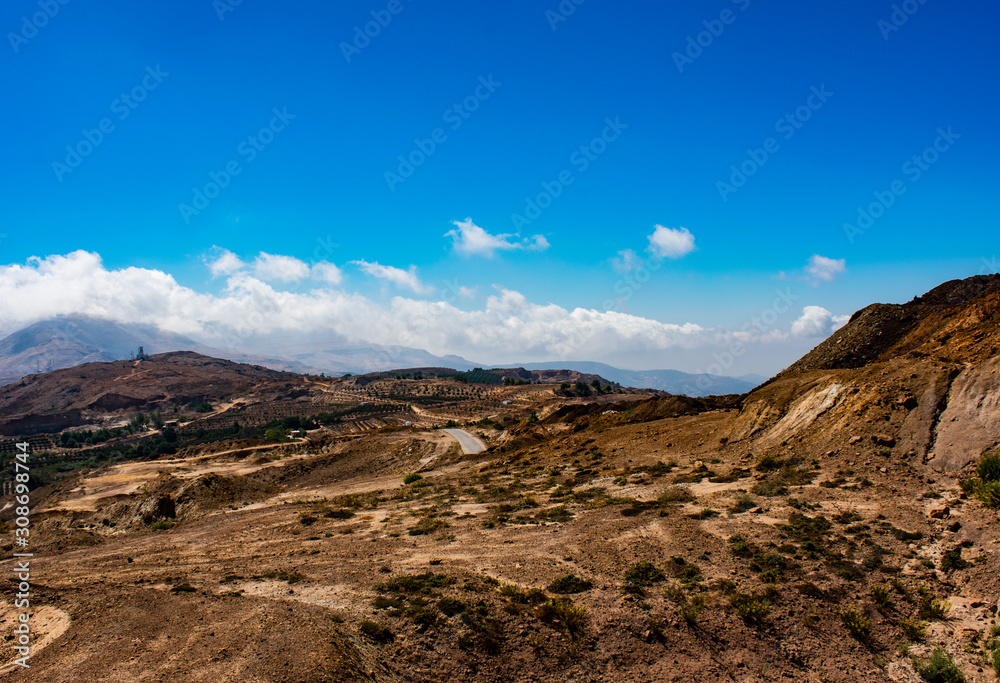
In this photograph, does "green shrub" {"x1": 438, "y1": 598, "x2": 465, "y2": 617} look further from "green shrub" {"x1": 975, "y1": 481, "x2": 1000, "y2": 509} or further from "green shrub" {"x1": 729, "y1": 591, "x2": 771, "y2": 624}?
"green shrub" {"x1": 975, "y1": 481, "x2": 1000, "y2": 509}

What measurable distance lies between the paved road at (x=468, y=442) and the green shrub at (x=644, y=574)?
3461 cm

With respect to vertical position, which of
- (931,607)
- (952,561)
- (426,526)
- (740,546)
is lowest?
(426,526)

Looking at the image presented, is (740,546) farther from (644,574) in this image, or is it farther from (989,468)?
(989,468)

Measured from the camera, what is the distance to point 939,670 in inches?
384

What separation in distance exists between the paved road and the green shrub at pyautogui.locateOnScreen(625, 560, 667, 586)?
3461cm

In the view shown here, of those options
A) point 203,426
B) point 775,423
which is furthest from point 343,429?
point 775,423

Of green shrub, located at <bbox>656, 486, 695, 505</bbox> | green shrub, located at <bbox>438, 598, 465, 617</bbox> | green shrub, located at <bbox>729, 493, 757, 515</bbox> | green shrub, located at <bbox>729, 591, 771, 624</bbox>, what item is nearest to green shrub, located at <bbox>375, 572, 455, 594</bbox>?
green shrub, located at <bbox>438, 598, 465, 617</bbox>

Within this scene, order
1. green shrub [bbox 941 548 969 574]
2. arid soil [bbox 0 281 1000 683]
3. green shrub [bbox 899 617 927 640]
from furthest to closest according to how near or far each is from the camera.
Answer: green shrub [bbox 941 548 969 574] → green shrub [bbox 899 617 927 640] → arid soil [bbox 0 281 1000 683]

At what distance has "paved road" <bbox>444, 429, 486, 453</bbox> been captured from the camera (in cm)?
4989

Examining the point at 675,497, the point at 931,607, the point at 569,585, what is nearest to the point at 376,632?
the point at 569,585

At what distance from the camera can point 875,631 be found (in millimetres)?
10938

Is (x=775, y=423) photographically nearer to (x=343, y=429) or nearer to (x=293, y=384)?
(x=343, y=429)

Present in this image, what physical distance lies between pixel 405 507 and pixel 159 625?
15.0 meters

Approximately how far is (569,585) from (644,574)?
2.13m
